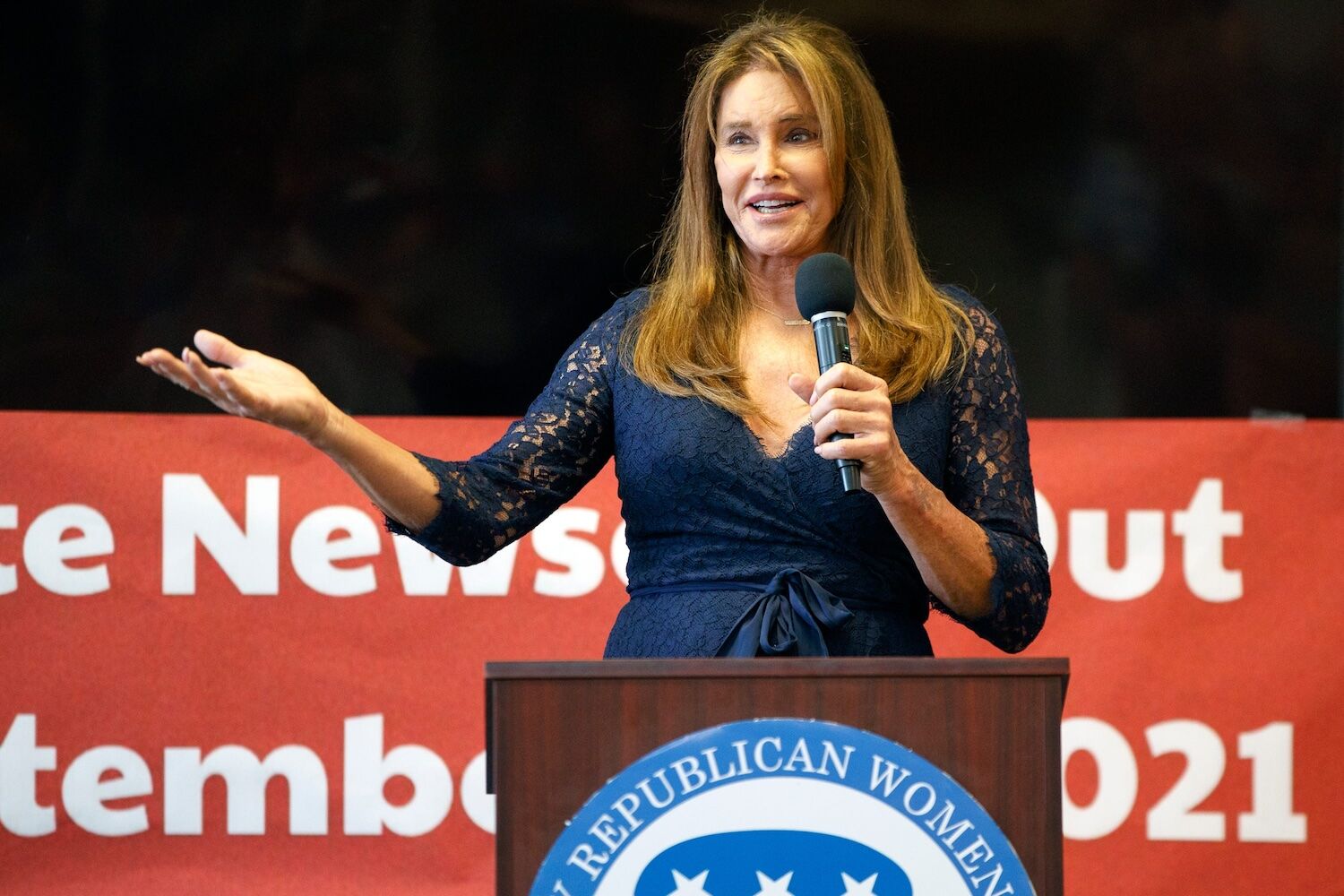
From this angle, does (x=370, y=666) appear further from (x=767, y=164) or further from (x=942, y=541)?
(x=942, y=541)

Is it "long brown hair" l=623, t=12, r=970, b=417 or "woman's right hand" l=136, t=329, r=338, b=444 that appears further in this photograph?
"long brown hair" l=623, t=12, r=970, b=417

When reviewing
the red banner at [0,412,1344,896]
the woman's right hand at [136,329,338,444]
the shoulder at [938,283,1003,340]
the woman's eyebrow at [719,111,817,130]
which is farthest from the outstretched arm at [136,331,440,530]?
the red banner at [0,412,1344,896]

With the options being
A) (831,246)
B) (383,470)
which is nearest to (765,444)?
(831,246)

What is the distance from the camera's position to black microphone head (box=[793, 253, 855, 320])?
67.5 inches

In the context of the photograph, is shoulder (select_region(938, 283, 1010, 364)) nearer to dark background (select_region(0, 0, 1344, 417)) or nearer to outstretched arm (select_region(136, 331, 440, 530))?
outstretched arm (select_region(136, 331, 440, 530))

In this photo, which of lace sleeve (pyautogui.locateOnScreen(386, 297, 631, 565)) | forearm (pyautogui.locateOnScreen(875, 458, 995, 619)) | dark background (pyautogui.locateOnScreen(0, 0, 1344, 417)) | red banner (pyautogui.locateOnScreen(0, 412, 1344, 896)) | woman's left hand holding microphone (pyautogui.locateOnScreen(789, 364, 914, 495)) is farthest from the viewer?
→ dark background (pyautogui.locateOnScreen(0, 0, 1344, 417))

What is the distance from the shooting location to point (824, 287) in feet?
5.65

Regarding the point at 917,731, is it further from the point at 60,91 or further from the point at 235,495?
the point at 60,91

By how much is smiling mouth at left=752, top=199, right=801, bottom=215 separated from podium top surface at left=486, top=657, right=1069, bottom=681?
0.76 m

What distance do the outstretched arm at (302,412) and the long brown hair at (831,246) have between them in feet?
1.11

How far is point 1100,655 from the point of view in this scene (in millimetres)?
3270

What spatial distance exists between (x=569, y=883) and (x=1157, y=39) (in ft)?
8.62

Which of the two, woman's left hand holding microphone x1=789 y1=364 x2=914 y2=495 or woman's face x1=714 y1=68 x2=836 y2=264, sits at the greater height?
woman's face x1=714 y1=68 x2=836 y2=264

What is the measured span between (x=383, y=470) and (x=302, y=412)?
16 cm
